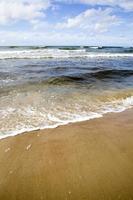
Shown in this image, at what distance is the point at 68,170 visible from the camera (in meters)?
3.10

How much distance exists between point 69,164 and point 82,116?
203 centimetres

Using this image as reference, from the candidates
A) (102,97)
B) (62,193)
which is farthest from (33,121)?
(102,97)

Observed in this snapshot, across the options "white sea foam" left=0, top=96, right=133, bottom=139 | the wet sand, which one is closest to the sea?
"white sea foam" left=0, top=96, right=133, bottom=139

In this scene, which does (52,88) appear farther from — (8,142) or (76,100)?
(8,142)

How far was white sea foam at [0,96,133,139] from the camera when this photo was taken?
14.1 feet

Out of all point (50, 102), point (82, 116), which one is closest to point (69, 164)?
point (82, 116)

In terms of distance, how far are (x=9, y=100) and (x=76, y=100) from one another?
1.69m

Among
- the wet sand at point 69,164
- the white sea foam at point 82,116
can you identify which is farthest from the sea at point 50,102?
the wet sand at point 69,164

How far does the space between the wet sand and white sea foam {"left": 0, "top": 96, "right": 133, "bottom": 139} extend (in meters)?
0.19

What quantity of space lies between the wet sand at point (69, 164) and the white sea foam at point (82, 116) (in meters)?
0.19

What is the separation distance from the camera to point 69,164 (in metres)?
3.22

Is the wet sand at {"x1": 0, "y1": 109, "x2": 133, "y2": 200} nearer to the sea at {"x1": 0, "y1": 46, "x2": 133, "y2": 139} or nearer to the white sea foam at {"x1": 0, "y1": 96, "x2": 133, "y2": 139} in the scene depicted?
the white sea foam at {"x1": 0, "y1": 96, "x2": 133, "y2": 139}

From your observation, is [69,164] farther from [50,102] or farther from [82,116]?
[50,102]

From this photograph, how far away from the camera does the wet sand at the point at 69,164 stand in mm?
2703
